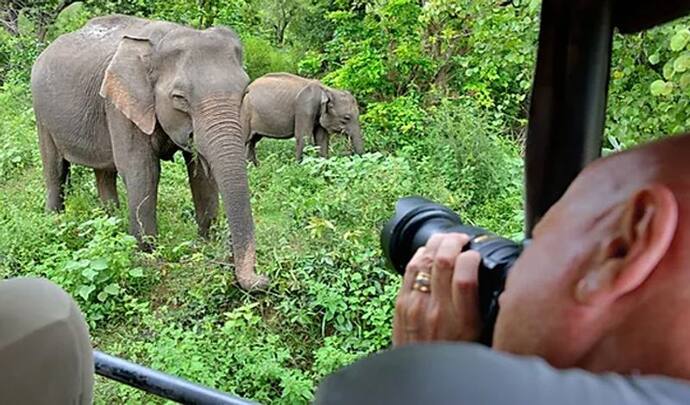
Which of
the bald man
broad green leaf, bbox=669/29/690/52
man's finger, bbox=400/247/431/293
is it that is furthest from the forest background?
the bald man

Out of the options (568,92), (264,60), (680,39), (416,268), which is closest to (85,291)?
(680,39)

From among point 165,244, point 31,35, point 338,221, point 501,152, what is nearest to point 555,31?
point 338,221

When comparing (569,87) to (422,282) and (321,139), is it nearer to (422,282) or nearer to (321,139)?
(422,282)

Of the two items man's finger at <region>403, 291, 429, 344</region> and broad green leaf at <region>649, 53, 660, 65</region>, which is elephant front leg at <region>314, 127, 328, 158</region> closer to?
broad green leaf at <region>649, 53, 660, 65</region>

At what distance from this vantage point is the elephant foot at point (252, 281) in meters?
2.43

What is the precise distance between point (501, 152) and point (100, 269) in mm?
1615

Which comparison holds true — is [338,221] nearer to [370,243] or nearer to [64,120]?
[370,243]

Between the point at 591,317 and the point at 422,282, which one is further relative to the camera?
the point at 422,282

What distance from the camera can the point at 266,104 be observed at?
5516 millimetres

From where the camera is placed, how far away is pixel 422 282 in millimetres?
393

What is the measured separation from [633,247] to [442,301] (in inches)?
4.9

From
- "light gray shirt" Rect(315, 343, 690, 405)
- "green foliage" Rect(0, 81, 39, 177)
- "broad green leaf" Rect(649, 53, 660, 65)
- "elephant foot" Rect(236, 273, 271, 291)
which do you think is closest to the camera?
"light gray shirt" Rect(315, 343, 690, 405)

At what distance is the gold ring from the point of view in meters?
0.39

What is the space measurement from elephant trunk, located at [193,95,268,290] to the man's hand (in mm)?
2117
